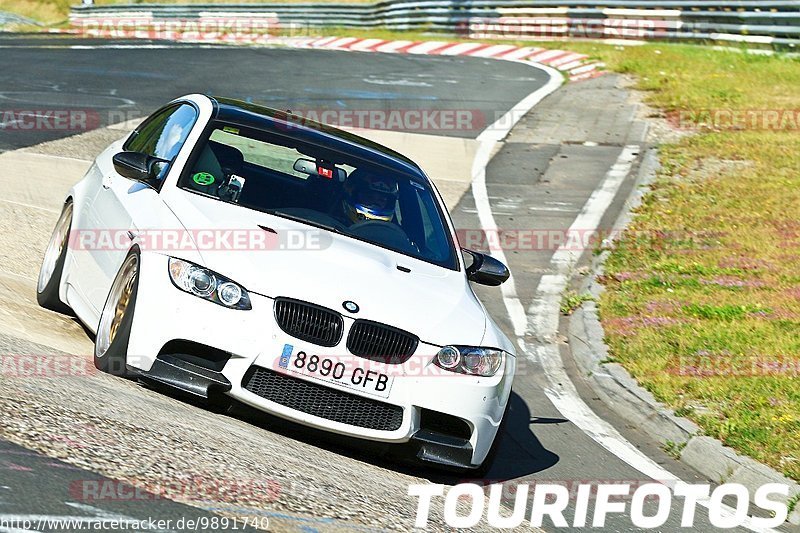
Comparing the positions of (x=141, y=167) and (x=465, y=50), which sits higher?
(x=141, y=167)

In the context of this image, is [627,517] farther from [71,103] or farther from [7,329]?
[71,103]

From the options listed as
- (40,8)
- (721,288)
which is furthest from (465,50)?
(40,8)

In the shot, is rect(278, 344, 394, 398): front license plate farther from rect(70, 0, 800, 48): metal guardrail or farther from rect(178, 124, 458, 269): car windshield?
rect(70, 0, 800, 48): metal guardrail

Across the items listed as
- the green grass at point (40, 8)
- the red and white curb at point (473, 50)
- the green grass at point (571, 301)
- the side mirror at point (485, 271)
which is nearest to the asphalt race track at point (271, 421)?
the green grass at point (571, 301)

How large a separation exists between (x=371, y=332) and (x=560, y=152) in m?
12.0

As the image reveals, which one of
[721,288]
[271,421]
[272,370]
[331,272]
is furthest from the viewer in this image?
[721,288]

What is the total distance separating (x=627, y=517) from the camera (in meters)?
6.43

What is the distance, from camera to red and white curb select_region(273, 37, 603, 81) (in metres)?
26.4

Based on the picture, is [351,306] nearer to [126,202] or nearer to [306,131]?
[126,202]

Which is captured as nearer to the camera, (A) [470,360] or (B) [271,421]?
(B) [271,421]

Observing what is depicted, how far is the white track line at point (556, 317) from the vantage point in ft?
25.2

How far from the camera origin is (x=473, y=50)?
98.0ft

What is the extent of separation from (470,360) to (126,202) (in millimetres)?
2303

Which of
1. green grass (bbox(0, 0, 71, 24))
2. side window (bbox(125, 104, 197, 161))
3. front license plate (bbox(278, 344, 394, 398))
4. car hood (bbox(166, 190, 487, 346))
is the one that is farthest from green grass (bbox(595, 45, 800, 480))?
green grass (bbox(0, 0, 71, 24))
